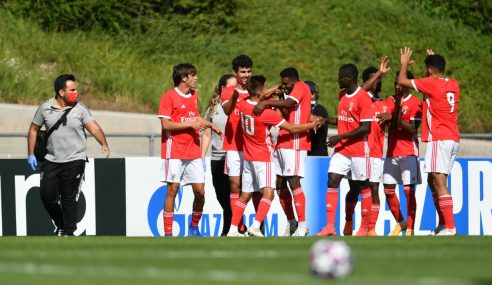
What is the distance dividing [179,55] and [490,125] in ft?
Answer: 23.3

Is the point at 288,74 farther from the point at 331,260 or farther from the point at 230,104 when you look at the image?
the point at 331,260

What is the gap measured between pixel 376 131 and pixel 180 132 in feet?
8.16

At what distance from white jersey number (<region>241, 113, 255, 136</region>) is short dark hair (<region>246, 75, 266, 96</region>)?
307mm

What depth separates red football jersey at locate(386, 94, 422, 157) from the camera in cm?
1616

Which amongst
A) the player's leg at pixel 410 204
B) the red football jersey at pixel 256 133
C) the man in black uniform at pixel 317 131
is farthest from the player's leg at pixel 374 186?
the red football jersey at pixel 256 133

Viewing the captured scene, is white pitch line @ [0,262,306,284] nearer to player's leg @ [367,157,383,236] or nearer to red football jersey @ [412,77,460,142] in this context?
red football jersey @ [412,77,460,142]

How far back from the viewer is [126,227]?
1825cm

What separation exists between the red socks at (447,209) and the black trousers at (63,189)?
14.6 feet

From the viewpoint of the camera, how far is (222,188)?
16.9 meters

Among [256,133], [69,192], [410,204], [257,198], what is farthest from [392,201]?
[69,192]

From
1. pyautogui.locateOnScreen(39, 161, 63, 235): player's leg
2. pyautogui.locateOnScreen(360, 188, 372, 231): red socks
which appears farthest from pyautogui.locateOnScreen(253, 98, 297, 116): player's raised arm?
pyautogui.locateOnScreen(39, 161, 63, 235): player's leg

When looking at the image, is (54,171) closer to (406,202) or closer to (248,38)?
(406,202)

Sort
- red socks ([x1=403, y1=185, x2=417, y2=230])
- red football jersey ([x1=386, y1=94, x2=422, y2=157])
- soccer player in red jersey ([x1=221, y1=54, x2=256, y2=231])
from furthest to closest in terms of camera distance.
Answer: red socks ([x1=403, y1=185, x2=417, y2=230]) → red football jersey ([x1=386, y1=94, x2=422, y2=157]) → soccer player in red jersey ([x1=221, y1=54, x2=256, y2=231])

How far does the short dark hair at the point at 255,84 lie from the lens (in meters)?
15.2
